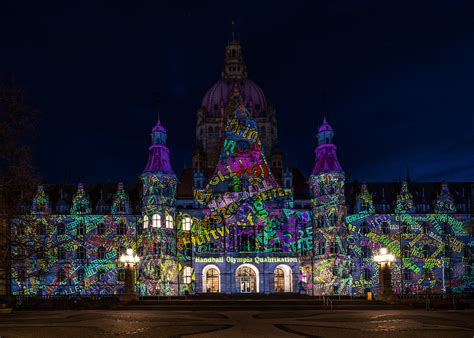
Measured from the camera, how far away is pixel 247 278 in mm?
73812

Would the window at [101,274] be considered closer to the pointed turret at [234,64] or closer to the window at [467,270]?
the pointed turret at [234,64]

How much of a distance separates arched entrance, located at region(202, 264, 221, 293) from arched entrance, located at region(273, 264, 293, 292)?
283 inches

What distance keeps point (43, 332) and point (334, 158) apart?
51174 millimetres

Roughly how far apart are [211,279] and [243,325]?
4149 cm

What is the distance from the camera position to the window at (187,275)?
72.9m

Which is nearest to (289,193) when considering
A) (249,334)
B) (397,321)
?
(397,321)

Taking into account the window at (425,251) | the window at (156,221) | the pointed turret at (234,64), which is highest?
the pointed turret at (234,64)

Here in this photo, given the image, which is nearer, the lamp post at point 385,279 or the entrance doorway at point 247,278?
the lamp post at point 385,279

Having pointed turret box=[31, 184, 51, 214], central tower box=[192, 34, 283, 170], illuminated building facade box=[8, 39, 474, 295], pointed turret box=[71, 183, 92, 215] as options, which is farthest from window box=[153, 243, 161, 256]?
central tower box=[192, 34, 283, 170]

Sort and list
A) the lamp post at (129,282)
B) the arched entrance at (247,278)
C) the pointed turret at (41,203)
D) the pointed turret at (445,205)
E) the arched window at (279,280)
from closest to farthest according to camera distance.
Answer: the lamp post at (129,282), the arched entrance at (247,278), the arched window at (279,280), the pointed turret at (41,203), the pointed turret at (445,205)

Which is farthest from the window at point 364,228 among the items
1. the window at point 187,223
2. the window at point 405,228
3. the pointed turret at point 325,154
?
the window at point 187,223

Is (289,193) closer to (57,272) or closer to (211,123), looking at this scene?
(211,123)

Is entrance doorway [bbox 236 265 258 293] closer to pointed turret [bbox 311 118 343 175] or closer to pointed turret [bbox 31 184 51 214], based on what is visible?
pointed turret [bbox 311 118 343 175]

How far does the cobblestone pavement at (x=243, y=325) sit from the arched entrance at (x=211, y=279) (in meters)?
32.2
